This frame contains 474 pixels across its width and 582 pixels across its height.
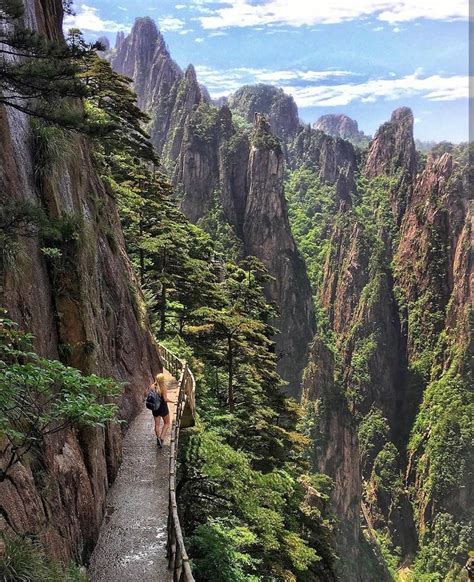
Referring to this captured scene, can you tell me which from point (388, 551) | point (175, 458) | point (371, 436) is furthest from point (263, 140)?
point (175, 458)

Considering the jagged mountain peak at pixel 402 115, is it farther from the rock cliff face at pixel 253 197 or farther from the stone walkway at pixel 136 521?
the stone walkway at pixel 136 521

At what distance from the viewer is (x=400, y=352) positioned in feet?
398

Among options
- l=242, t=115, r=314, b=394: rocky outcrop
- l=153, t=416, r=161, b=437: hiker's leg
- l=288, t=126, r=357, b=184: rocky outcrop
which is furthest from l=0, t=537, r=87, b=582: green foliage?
l=288, t=126, r=357, b=184: rocky outcrop

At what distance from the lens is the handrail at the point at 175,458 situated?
263 inches

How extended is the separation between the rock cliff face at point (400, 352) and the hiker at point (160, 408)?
176 ft

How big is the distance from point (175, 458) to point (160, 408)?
173 cm

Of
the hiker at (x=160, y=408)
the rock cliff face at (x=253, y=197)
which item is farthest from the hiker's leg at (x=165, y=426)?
the rock cliff face at (x=253, y=197)

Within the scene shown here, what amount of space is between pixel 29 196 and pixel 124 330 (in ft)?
19.7

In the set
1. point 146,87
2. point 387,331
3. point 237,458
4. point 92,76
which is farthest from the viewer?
point 146,87

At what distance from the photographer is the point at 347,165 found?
548ft

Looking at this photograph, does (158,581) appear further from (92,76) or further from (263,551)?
(92,76)

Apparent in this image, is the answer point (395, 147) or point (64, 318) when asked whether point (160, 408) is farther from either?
point (395, 147)

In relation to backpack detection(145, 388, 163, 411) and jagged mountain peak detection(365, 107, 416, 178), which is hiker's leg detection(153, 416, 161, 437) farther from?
jagged mountain peak detection(365, 107, 416, 178)

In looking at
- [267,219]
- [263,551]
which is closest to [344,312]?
[267,219]
